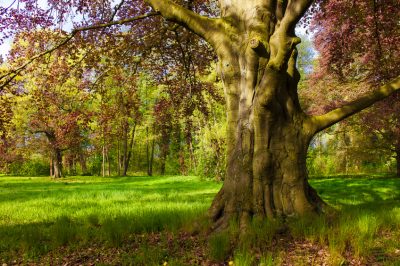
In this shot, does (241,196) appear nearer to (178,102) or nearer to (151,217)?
(151,217)

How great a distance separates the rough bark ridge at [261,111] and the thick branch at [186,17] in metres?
0.02

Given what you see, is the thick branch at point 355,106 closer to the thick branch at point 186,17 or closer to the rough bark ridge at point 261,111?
the rough bark ridge at point 261,111

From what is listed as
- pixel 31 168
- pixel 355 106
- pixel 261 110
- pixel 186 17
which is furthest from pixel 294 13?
pixel 31 168

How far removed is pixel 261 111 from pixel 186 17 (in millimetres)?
1939

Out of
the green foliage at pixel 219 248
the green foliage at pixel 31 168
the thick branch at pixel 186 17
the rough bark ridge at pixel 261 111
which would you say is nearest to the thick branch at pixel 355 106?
the rough bark ridge at pixel 261 111

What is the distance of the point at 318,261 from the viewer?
3.78m

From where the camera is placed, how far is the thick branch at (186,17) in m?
5.59

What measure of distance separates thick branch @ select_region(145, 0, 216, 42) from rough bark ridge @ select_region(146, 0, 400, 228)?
0.05ft

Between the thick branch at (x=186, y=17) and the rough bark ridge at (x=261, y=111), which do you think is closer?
the rough bark ridge at (x=261, y=111)

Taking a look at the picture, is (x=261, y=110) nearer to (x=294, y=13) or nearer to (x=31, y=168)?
(x=294, y=13)

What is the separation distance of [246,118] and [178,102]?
579 cm

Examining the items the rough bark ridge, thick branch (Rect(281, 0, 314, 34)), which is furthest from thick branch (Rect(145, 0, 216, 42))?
thick branch (Rect(281, 0, 314, 34))

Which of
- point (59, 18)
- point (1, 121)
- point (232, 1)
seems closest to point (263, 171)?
point (232, 1)

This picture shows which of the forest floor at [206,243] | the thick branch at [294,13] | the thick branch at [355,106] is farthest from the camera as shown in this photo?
the thick branch at [355,106]
